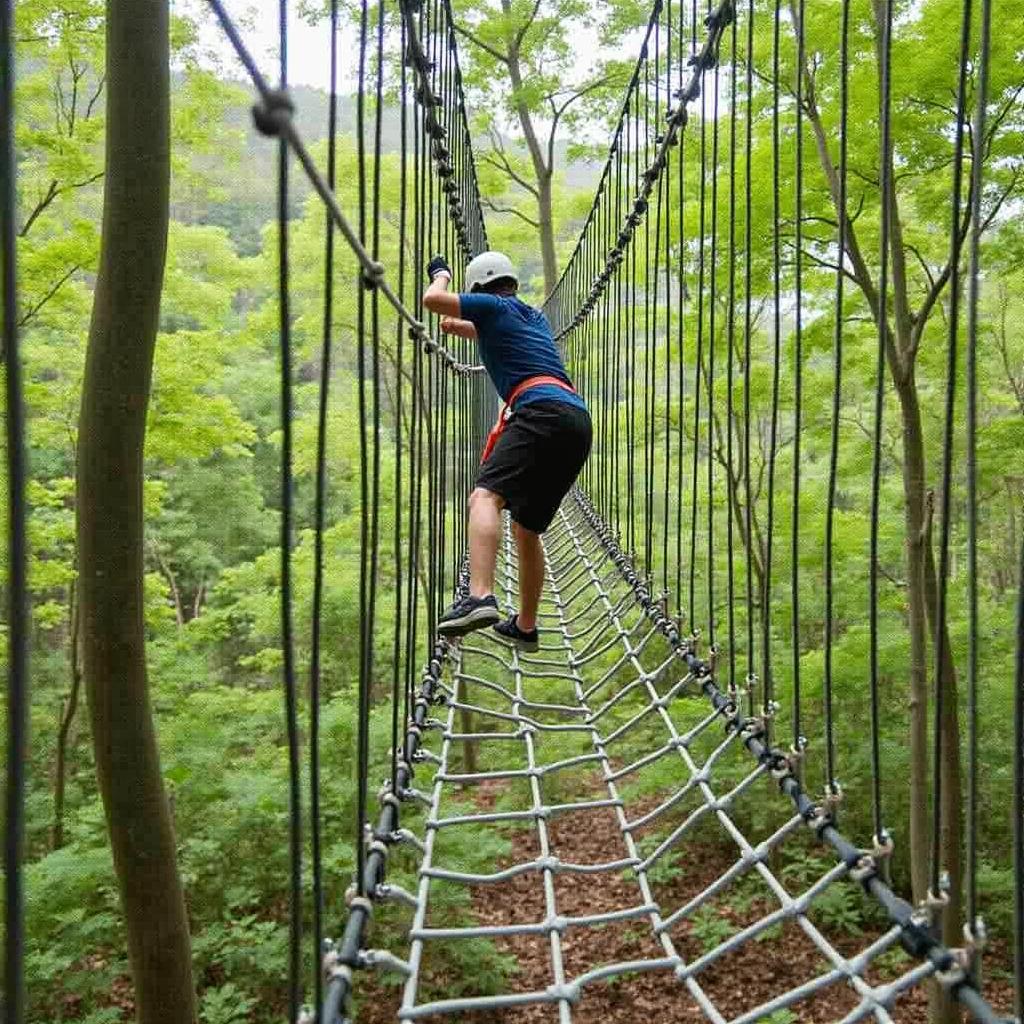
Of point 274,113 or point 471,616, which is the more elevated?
point 274,113

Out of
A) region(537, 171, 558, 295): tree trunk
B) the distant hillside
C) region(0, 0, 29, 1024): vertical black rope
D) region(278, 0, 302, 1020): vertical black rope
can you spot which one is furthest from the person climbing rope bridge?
region(537, 171, 558, 295): tree trunk

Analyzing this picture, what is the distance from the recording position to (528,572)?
2297 millimetres

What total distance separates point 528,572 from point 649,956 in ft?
11.6

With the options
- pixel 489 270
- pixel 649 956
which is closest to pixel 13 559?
pixel 489 270

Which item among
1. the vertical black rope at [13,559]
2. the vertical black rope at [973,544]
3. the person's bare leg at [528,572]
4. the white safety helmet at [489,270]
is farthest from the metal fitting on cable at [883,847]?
the white safety helmet at [489,270]

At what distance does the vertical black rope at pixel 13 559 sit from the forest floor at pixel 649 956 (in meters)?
4.29

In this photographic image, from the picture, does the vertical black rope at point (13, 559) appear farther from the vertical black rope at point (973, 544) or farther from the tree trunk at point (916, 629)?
the tree trunk at point (916, 629)

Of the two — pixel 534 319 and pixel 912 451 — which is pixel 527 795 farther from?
pixel 534 319

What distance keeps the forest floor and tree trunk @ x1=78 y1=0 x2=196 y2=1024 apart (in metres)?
2.19

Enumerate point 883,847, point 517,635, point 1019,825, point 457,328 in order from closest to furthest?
point 1019,825, point 883,847, point 517,635, point 457,328

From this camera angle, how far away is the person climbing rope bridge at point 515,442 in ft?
6.91

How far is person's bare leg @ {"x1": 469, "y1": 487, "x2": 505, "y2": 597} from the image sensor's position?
2.07 m

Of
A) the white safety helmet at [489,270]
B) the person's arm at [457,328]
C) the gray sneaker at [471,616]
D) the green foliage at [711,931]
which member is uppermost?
the white safety helmet at [489,270]

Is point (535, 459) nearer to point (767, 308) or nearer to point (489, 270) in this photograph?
point (489, 270)
